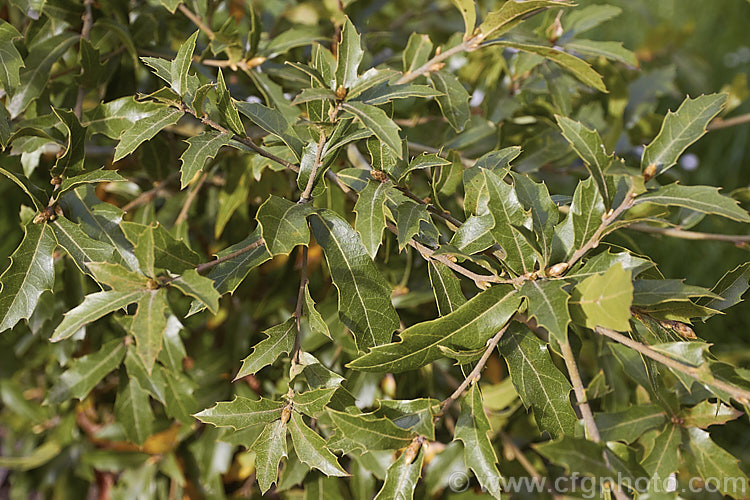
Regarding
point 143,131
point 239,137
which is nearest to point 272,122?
point 239,137

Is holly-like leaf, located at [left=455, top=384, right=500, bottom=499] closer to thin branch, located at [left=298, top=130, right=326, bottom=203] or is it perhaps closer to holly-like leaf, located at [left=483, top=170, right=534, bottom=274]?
holly-like leaf, located at [left=483, top=170, right=534, bottom=274]

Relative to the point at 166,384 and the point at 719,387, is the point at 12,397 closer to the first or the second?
the point at 166,384

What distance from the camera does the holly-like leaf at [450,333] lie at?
→ 74 cm

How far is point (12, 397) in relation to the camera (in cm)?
175

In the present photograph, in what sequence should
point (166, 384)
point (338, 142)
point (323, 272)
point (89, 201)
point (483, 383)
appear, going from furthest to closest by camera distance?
1. point (483, 383)
2. point (323, 272)
3. point (166, 384)
4. point (89, 201)
5. point (338, 142)

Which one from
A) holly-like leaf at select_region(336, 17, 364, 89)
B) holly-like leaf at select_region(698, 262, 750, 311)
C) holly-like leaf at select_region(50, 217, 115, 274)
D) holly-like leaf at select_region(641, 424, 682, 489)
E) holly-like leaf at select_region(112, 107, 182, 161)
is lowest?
holly-like leaf at select_region(641, 424, 682, 489)

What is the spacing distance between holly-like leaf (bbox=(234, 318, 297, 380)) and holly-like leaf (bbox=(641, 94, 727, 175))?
1.67ft

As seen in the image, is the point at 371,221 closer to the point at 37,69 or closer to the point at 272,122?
the point at 272,122

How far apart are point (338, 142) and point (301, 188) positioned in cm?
9

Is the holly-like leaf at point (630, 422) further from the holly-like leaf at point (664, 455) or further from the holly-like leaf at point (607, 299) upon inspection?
the holly-like leaf at point (607, 299)

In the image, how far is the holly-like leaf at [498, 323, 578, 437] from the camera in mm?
784

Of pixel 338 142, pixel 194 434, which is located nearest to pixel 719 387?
pixel 338 142

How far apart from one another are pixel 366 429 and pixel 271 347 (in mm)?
185

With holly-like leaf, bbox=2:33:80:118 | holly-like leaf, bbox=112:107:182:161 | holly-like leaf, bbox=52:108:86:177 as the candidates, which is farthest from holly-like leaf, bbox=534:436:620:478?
holly-like leaf, bbox=2:33:80:118
